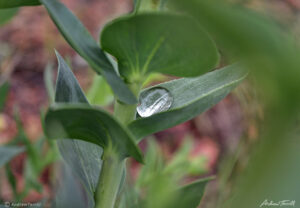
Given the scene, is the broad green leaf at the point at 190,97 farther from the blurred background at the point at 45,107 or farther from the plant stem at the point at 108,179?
the blurred background at the point at 45,107

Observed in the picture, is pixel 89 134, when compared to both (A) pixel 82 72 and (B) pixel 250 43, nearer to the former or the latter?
(B) pixel 250 43

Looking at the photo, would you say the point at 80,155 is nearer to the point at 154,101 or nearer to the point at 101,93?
the point at 154,101

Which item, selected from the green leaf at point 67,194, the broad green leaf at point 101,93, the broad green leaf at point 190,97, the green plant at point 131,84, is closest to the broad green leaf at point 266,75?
the green plant at point 131,84

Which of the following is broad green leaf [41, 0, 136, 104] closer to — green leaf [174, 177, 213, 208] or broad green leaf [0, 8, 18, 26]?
green leaf [174, 177, 213, 208]

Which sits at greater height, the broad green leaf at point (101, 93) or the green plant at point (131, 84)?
the green plant at point (131, 84)

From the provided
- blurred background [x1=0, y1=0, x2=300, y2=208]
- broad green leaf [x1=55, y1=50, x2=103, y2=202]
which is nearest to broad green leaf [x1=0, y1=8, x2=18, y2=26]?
broad green leaf [x1=55, y1=50, x2=103, y2=202]

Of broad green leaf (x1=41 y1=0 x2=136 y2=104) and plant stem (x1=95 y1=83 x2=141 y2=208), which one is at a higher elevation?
broad green leaf (x1=41 y1=0 x2=136 y2=104)
